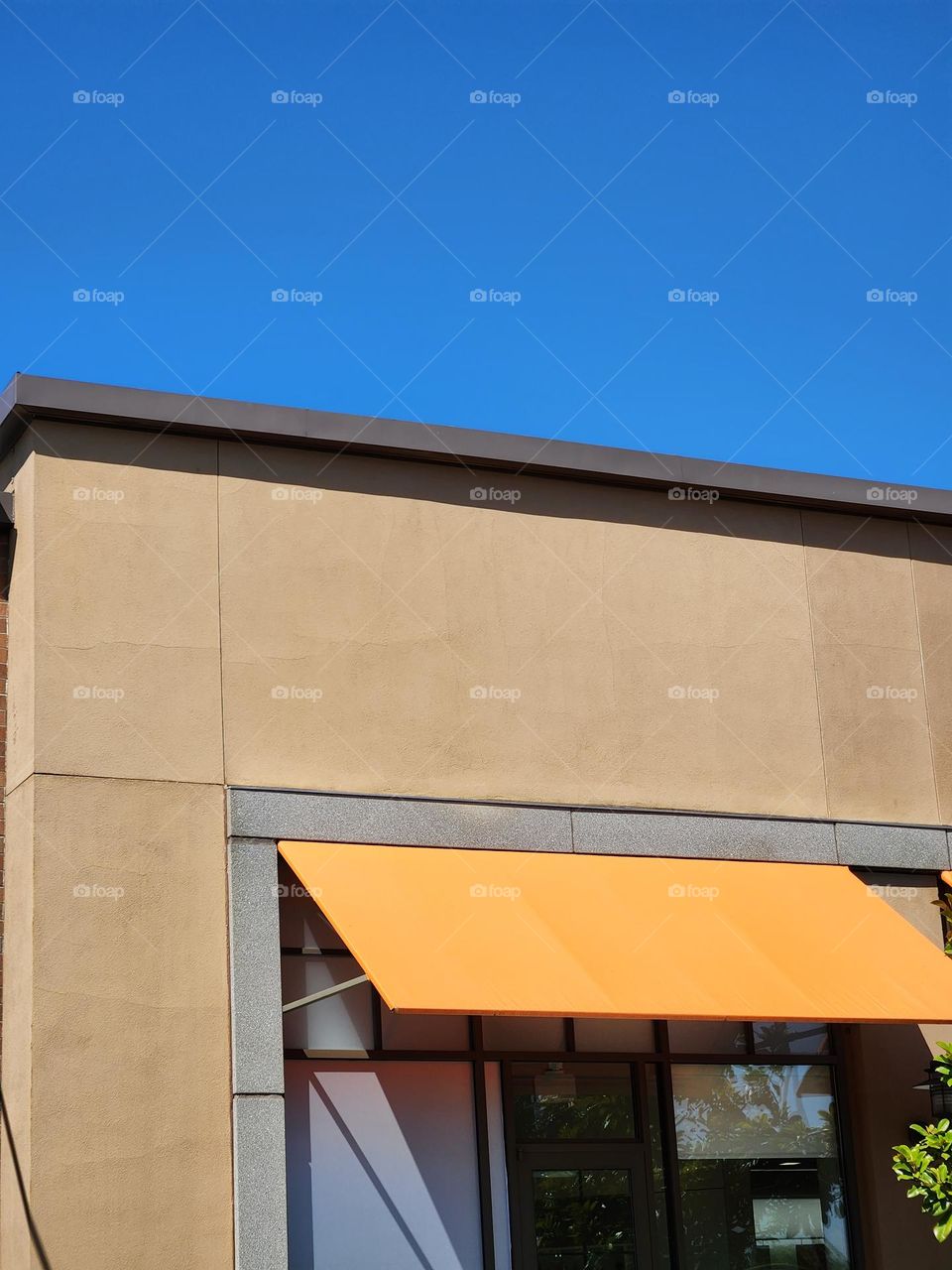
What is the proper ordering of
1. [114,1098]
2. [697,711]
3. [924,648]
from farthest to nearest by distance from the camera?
[924,648]
[697,711]
[114,1098]

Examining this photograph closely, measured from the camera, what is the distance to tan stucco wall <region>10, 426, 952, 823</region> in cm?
1127

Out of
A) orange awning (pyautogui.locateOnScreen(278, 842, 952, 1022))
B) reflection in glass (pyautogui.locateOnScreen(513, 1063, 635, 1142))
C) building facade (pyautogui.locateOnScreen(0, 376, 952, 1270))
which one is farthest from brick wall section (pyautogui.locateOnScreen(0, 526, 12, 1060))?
reflection in glass (pyautogui.locateOnScreen(513, 1063, 635, 1142))

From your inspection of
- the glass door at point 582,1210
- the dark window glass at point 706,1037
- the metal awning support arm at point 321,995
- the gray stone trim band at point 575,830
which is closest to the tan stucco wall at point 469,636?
the gray stone trim band at point 575,830

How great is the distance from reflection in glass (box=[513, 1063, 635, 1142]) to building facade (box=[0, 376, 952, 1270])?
0.03 meters

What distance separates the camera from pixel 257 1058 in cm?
1062

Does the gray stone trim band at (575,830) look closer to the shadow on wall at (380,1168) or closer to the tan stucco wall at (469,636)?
the tan stucco wall at (469,636)

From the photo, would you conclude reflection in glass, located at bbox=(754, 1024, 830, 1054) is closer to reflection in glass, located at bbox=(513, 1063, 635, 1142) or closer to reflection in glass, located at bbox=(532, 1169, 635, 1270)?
reflection in glass, located at bbox=(513, 1063, 635, 1142)

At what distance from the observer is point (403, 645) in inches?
481

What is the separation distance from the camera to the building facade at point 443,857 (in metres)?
10.4

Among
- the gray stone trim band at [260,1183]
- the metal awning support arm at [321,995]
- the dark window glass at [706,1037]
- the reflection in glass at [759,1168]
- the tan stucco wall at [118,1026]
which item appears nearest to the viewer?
the tan stucco wall at [118,1026]

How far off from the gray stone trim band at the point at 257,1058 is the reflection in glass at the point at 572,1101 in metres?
1.98

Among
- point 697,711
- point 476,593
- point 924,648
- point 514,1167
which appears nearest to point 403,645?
point 476,593

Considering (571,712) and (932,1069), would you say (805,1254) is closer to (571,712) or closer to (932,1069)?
(932,1069)

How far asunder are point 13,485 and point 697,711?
225 inches
